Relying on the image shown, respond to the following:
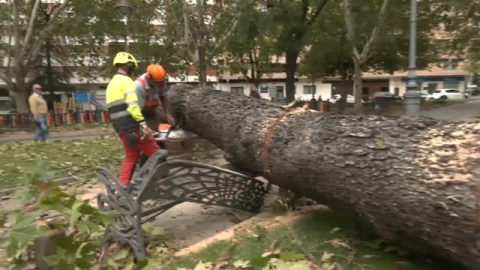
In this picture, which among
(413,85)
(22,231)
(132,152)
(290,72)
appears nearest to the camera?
(22,231)

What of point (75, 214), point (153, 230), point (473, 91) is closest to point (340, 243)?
point (153, 230)

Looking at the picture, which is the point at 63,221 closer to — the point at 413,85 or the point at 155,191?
the point at 155,191

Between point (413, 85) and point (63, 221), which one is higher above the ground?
point (413, 85)

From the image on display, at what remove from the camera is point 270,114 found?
489cm

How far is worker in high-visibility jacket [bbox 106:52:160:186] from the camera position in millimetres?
5098

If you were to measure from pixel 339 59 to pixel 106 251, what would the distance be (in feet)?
108

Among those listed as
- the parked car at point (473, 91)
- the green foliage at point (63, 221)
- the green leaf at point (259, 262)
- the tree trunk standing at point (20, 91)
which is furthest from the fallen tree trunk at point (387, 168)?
the parked car at point (473, 91)

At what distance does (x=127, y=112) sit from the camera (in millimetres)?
5184

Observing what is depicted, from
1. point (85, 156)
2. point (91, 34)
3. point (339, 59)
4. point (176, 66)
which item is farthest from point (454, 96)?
point (85, 156)

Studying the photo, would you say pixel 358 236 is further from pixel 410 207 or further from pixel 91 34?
pixel 91 34

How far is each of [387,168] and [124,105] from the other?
3.06 metres

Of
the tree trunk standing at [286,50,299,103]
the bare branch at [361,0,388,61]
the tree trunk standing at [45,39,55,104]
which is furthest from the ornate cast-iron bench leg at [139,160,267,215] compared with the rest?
the tree trunk standing at [45,39,55,104]

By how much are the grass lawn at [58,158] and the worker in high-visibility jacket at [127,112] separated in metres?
2.16

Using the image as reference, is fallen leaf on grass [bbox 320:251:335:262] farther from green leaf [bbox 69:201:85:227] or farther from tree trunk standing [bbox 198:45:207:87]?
tree trunk standing [bbox 198:45:207:87]
